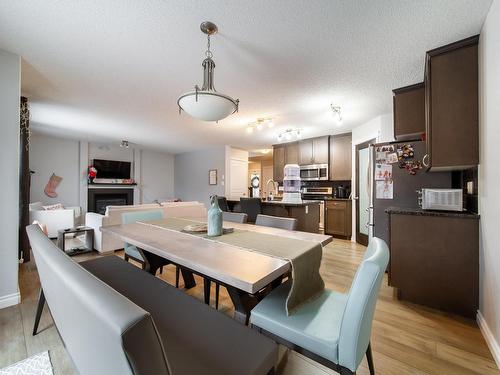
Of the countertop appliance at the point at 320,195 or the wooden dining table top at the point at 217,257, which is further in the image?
the countertop appliance at the point at 320,195

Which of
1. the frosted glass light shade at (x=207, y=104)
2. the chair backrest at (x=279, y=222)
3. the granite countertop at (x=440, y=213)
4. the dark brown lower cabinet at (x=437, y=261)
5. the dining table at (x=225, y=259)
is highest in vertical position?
the frosted glass light shade at (x=207, y=104)

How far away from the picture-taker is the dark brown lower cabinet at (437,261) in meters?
1.78

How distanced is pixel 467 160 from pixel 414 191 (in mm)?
699

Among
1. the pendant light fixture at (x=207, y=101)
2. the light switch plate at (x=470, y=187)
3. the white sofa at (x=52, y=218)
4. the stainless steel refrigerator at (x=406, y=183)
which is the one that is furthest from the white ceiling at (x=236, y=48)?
the white sofa at (x=52, y=218)

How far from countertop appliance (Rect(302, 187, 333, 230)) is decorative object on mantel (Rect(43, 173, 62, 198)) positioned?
19.8 feet

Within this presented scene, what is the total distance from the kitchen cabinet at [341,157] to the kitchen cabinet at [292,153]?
87 centimetres

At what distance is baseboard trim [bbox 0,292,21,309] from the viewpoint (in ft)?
6.38

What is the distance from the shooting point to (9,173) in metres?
1.99

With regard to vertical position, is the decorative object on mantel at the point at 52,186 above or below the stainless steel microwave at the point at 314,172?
below

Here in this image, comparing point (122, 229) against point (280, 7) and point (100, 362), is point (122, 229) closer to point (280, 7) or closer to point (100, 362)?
point (100, 362)

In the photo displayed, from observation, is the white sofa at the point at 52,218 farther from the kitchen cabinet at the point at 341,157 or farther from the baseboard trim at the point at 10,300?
the kitchen cabinet at the point at 341,157

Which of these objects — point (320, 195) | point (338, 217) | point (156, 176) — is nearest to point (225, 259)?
point (338, 217)

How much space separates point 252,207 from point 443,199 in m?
2.43

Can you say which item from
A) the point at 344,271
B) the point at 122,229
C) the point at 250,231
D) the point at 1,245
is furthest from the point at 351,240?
the point at 1,245
